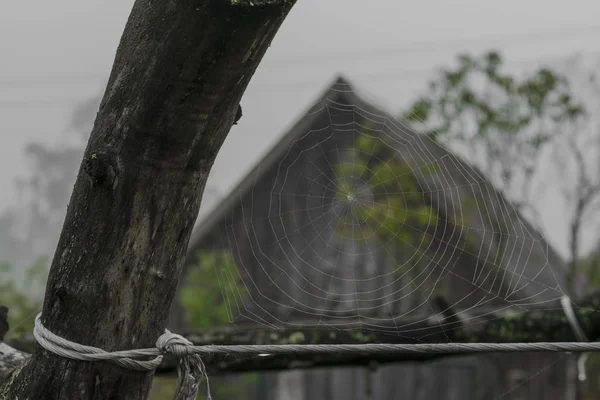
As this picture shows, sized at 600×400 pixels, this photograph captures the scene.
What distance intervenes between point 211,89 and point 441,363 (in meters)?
10.5

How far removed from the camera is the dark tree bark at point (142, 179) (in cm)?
250

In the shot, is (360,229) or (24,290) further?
(24,290)

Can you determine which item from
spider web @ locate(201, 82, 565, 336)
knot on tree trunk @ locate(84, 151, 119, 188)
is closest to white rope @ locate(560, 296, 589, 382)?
knot on tree trunk @ locate(84, 151, 119, 188)

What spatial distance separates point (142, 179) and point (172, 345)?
0.51m

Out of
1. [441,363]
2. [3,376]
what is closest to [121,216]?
[3,376]

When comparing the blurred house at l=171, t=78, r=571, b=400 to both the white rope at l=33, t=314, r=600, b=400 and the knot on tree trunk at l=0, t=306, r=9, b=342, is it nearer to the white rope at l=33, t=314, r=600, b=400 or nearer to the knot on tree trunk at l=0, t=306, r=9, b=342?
the knot on tree trunk at l=0, t=306, r=9, b=342

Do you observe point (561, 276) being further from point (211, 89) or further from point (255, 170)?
point (211, 89)

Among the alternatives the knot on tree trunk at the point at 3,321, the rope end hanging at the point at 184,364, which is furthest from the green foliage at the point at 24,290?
the rope end hanging at the point at 184,364

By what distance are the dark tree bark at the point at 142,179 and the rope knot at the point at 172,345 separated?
0.05 m

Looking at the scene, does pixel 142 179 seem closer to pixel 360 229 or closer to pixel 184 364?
pixel 184 364

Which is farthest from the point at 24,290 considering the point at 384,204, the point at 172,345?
the point at 172,345

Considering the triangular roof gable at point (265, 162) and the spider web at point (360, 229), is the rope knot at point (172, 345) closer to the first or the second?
the spider web at point (360, 229)

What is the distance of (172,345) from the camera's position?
2.73 metres

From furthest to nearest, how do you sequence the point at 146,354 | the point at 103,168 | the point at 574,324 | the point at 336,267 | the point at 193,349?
the point at 336,267
the point at 574,324
the point at 193,349
the point at 146,354
the point at 103,168
